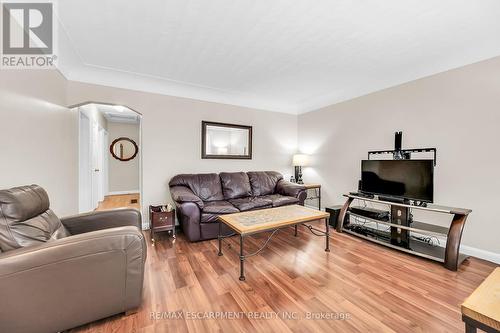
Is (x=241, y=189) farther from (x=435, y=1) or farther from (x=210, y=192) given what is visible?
(x=435, y=1)

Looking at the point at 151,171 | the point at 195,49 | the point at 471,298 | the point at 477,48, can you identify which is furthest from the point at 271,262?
the point at 477,48

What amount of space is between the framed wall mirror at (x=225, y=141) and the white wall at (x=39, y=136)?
195cm

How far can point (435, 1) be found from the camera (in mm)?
1671

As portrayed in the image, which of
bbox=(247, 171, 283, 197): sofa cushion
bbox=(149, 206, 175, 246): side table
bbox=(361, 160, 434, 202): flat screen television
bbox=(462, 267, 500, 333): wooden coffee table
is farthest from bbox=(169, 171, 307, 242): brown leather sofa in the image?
bbox=(462, 267, 500, 333): wooden coffee table

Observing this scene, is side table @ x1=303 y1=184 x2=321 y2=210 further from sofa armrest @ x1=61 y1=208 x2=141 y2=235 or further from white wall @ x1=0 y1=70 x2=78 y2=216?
white wall @ x1=0 y1=70 x2=78 y2=216

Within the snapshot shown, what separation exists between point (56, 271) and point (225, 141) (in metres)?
3.17

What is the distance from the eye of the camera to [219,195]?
364cm

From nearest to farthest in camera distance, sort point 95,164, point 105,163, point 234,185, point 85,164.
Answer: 1. point 234,185
2. point 85,164
3. point 95,164
4. point 105,163

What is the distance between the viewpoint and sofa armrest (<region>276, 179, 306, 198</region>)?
3.79 meters

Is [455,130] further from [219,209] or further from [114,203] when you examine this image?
[114,203]

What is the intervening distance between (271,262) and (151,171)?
243 centimetres

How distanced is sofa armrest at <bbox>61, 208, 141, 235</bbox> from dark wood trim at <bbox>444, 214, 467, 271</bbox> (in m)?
3.27

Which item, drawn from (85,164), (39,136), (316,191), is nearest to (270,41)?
(39,136)

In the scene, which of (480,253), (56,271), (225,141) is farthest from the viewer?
(225,141)
